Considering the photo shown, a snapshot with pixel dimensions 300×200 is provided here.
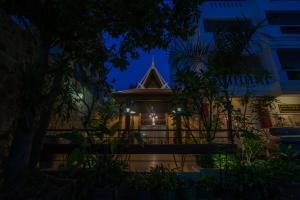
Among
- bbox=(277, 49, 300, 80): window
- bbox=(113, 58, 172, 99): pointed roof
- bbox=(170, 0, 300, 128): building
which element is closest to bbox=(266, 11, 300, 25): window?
bbox=(170, 0, 300, 128): building

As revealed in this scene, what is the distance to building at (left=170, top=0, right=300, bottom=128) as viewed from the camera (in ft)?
26.4

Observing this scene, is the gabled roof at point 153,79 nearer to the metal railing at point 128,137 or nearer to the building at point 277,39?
the building at point 277,39

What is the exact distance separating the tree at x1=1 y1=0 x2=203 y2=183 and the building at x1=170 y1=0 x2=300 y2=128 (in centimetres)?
490

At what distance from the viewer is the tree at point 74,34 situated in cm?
251

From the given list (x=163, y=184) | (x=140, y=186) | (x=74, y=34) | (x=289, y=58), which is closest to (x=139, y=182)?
(x=140, y=186)

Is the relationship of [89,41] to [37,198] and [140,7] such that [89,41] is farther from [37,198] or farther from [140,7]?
[37,198]

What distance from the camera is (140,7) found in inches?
105

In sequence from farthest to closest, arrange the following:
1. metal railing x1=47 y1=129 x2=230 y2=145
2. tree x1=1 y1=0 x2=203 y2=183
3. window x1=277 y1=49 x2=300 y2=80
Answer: window x1=277 y1=49 x2=300 y2=80
metal railing x1=47 y1=129 x2=230 y2=145
tree x1=1 y1=0 x2=203 y2=183

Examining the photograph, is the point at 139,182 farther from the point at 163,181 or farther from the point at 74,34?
the point at 74,34

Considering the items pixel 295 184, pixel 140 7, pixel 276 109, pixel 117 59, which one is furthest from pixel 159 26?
pixel 276 109

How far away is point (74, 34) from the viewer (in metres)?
3.19

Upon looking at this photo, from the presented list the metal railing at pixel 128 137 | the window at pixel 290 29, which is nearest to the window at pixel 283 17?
the window at pixel 290 29

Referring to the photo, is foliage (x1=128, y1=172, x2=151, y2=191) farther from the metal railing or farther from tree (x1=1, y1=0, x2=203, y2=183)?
tree (x1=1, y1=0, x2=203, y2=183)

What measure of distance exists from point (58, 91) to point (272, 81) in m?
8.97
